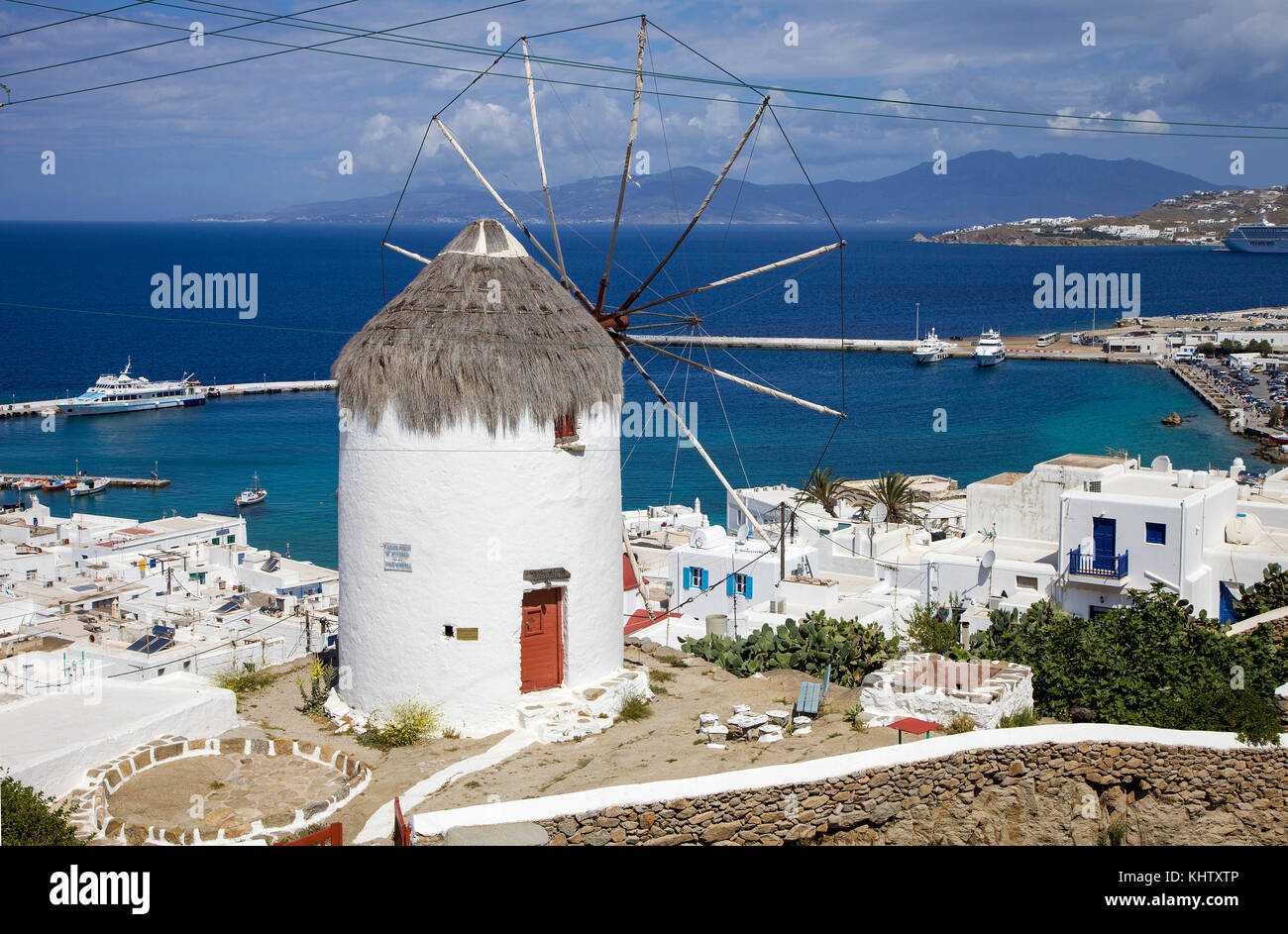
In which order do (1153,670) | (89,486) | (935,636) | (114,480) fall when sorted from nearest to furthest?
(1153,670), (935,636), (89,486), (114,480)

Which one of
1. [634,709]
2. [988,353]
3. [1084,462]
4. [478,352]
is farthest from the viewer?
[988,353]

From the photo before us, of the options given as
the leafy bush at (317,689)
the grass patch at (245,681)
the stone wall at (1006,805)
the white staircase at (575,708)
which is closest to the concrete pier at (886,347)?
the grass patch at (245,681)

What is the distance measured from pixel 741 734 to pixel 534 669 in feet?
8.48

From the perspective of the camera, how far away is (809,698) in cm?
1443

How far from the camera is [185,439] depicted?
8319 centimetres

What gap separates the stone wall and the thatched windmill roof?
506 centimetres

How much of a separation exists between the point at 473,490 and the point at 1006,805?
251 inches

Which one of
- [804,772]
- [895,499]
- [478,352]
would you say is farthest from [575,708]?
[895,499]

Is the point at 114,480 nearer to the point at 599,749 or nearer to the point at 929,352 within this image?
the point at 599,749

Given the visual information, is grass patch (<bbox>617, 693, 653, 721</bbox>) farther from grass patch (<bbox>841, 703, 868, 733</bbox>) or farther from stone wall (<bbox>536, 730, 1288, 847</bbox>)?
stone wall (<bbox>536, 730, 1288, 847</bbox>)

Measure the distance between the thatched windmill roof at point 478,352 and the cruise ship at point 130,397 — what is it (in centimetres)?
8482

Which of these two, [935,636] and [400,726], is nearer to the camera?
[400,726]
